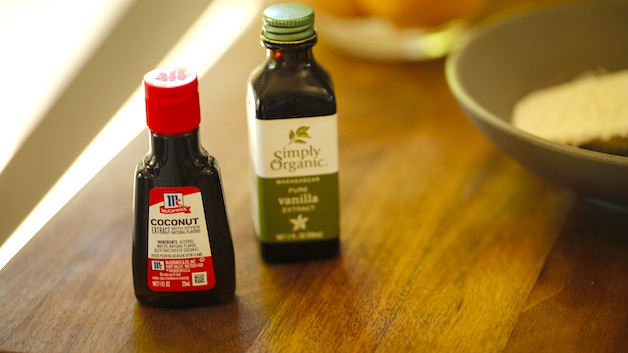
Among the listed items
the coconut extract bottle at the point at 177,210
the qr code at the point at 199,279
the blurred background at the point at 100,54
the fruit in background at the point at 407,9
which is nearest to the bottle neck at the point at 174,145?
the coconut extract bottle at the point at 177,210

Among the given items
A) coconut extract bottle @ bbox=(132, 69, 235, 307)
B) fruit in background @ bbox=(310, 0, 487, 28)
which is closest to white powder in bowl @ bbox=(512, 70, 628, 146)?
fruit in background @ bbox=(310, 0, 487, 28)

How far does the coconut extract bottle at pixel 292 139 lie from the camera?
742 mm

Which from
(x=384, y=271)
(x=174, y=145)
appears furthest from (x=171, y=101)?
(x=384, y=271)

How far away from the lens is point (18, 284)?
2.64ft

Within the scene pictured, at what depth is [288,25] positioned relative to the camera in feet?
2.37

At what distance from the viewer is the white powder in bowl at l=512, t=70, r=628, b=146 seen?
0.86 metres

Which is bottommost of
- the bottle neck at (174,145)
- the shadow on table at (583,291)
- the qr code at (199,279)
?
the shadow on table at (583,291)

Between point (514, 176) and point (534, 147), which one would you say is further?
point (514, 176)

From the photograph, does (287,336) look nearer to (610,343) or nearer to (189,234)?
(189,234)

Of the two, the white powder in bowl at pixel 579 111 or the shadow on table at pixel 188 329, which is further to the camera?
the white powder in bowl at pixel 579 111

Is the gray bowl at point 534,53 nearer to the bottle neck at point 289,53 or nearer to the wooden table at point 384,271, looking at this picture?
the wooden table at point 384,271

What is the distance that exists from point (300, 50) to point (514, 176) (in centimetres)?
34

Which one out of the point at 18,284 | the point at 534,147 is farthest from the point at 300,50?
the point at 18,284

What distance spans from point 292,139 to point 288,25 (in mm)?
103
